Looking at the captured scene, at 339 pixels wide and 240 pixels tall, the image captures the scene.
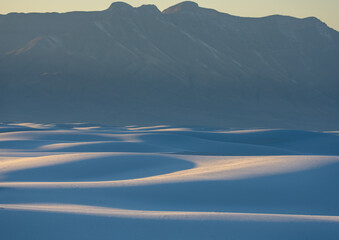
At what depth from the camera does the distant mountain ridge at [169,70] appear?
96000 millimetres

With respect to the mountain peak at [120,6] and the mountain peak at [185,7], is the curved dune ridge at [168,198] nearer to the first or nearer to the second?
the mountain peak at [120,6]

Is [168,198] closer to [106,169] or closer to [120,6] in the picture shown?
[106,169]

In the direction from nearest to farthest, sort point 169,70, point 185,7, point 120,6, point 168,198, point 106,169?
1. point 168,198
2. point 106,169
3. point 169,70
4. point 120,6
5. point 185,7

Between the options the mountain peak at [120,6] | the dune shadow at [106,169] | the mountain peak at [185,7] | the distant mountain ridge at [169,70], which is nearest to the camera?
the dune shadow at [106,169]

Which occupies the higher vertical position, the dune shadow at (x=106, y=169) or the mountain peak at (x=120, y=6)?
the mountain peak at (x=120, y=6)

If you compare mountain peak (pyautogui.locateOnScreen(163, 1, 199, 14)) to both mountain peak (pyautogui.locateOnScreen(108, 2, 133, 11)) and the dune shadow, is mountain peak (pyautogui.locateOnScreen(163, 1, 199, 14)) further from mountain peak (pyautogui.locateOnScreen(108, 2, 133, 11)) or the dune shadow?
the dune shadow

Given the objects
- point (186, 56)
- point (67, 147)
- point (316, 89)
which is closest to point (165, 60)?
point (186, 56)

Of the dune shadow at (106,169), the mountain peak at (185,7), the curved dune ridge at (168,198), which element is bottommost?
the dune shadow at (106,169)

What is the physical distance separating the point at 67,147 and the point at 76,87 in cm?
8464

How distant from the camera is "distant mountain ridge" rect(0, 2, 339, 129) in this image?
3780 inches

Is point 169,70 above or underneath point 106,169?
above

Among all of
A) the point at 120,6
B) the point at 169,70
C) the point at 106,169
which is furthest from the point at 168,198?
the point at 120,6

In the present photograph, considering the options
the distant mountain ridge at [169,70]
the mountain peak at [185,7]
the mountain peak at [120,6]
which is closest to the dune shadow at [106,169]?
the distant mountain ridge at [169,70]

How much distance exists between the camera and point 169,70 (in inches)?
4321
